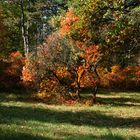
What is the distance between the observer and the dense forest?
1748 centimetres

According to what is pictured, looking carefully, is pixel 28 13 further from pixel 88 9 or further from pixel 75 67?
pixel 88 9

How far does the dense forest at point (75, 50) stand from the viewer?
1748 cm

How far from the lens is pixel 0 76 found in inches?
1956

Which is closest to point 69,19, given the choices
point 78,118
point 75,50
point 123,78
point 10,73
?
point 78,118

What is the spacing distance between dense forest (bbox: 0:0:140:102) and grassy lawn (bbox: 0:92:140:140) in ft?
9.57

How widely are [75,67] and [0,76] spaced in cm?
1176

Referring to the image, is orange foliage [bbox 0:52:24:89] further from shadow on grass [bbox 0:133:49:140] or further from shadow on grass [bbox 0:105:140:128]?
shadow on grass [bbox 0:133:49:140]

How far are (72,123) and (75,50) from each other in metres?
16.4

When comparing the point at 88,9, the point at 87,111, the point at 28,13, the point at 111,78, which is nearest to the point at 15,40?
the point at 28,13

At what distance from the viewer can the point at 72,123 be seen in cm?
2452

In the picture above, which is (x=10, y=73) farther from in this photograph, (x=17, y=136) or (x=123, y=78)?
(x=17, y=136)

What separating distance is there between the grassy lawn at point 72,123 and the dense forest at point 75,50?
9.57 feet

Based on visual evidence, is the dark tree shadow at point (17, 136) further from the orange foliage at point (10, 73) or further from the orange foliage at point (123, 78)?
the orange foliage at point (123, 78)

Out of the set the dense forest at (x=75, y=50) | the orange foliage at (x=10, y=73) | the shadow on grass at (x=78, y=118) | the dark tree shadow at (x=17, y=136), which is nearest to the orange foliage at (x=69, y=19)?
the dense forest at (x=75, y=50)
